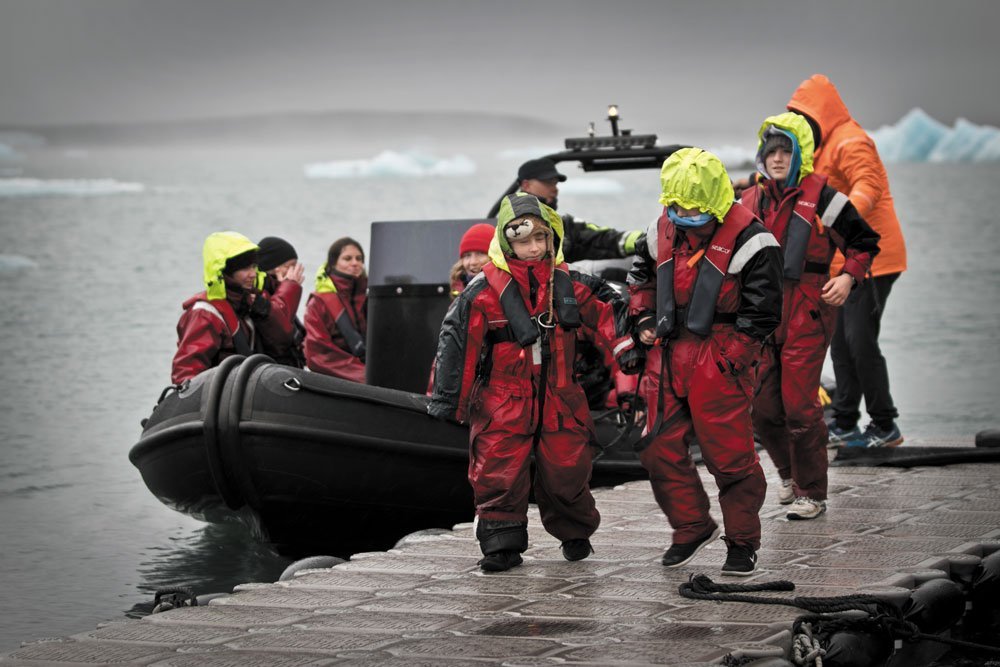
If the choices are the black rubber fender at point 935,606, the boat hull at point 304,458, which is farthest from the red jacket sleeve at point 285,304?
the black rubber fender at point 935,606

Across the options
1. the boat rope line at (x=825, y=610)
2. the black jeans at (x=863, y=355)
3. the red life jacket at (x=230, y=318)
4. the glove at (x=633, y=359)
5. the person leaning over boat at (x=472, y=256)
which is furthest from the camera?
the red life jacket at (x=230, y=318)

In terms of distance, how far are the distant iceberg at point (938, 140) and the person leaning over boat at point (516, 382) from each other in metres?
12.6

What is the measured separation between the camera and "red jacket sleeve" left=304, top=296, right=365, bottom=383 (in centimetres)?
638

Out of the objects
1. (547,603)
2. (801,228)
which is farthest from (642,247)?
(547,603)

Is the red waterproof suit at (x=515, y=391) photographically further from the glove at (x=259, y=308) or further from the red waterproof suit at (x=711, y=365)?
the glove at (x=259, y=308)

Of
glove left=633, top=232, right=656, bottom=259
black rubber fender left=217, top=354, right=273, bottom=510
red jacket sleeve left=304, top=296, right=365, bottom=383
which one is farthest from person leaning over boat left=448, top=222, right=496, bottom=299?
red jacket sleeve left=304, top=296, right=365, bottom=383

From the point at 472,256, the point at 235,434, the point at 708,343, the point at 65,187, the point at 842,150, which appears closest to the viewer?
the point at 708,343

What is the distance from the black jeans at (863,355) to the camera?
5.31m

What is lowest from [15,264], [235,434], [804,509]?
[804,509]

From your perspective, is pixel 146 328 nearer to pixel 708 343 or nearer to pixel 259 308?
pixel 259 308

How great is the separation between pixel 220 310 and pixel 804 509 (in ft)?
8.05

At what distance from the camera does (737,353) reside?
11.5 ft

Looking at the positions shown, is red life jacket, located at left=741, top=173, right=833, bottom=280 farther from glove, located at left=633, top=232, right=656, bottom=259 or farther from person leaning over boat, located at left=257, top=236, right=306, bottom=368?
person leaning over boat, located at left=257, top=236, right=306, bottom=368

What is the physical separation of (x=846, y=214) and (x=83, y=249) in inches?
588
